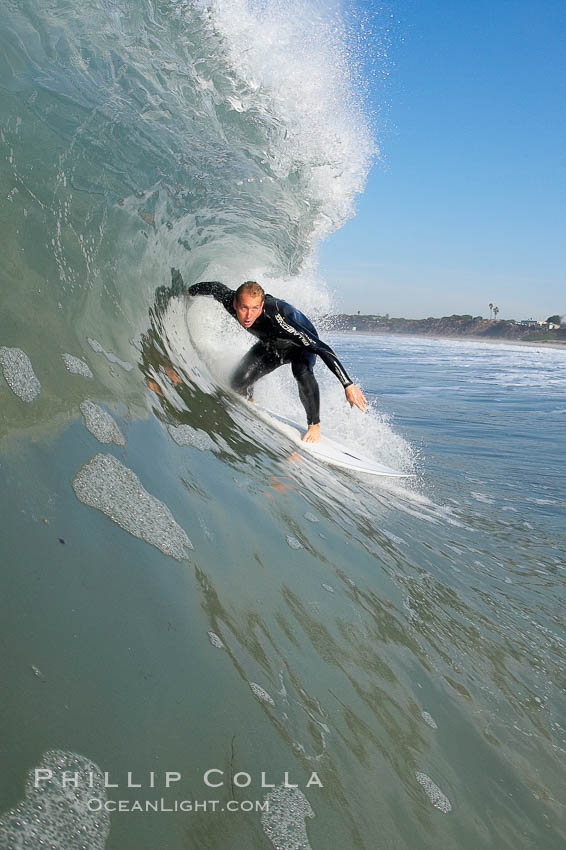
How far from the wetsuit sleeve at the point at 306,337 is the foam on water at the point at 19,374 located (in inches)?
120

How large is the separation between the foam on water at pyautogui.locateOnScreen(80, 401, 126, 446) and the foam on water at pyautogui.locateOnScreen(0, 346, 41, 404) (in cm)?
24

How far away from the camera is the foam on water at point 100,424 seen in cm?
226

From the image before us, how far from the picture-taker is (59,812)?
1.00 meters

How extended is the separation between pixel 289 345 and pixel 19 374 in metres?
3.44

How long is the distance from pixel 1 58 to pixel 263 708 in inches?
149

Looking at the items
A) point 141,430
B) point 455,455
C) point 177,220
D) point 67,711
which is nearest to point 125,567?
point 67,711

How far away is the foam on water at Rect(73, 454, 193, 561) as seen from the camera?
1924mm

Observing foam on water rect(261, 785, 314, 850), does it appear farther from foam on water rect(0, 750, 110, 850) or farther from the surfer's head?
the surfer's head

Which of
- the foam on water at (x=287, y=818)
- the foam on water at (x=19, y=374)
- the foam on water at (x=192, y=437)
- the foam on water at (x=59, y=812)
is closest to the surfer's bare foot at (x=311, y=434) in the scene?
the foam on water at (x=192, y=437)

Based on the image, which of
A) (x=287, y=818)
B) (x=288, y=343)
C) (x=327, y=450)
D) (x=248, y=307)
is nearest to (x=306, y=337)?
(x=288, y=343)

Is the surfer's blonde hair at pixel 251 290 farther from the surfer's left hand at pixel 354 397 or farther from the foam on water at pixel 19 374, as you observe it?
the foam on water at pixel 19 374

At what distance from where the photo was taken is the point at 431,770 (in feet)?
5.59

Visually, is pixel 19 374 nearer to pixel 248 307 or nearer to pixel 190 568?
pixel 190 568

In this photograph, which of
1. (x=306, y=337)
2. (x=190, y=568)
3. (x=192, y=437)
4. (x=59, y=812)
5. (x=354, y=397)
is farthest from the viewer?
(x=306, y=337)
